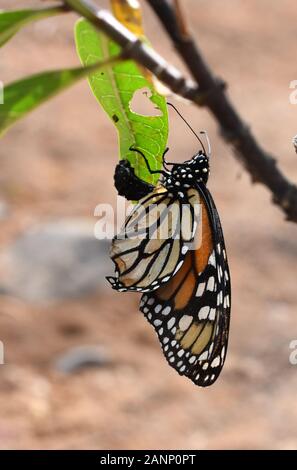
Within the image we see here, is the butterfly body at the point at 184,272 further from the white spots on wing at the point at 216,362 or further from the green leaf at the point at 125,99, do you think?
the green leaf at the point at 125,99

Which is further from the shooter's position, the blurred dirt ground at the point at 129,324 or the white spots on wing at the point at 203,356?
the blurred dirt ground at the point at 129,324

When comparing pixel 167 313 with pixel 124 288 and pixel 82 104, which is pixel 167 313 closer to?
pixel 124 288

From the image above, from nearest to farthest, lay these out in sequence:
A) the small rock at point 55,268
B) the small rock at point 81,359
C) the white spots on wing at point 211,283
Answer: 1. the white spots on wing at point 211,283
2. the small rock at point 81,359
3. the small rock at point 55,268

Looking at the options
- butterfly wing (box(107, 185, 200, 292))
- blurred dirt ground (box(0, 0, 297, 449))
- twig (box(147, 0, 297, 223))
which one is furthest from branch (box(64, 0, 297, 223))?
blurred dirt ground (box(0, 0, 297, 449))

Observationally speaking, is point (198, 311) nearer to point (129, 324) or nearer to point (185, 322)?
point (185, 322)

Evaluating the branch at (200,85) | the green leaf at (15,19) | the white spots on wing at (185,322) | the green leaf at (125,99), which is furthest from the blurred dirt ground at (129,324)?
the branch at (200,85)

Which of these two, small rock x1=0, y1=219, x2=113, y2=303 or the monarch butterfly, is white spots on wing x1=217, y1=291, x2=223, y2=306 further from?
small rock x1=0, y1=219, x2=113, y2=303
